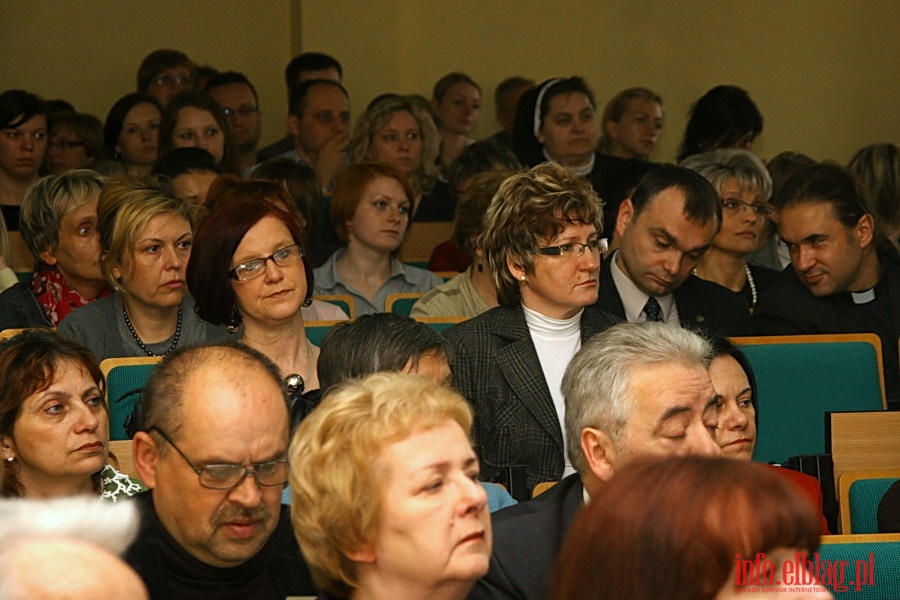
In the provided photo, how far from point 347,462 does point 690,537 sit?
64 centimetres

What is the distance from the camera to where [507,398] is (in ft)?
11.0

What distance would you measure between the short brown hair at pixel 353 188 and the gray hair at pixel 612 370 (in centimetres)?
247

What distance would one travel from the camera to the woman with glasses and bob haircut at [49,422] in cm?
274

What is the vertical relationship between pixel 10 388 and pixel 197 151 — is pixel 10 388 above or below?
below

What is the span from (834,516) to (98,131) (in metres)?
4.29

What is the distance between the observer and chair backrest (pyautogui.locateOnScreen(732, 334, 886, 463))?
383 cm

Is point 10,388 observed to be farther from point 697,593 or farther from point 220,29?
point 220,29

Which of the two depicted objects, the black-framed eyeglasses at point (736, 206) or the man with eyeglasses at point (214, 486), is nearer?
the man with eyeglasses at point (214, 486)

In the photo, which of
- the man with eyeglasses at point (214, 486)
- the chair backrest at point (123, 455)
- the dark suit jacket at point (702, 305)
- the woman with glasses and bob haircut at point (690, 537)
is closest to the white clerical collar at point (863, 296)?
the dark suit jacket at point (702, 305)

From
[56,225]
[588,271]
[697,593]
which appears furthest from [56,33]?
[697,593]

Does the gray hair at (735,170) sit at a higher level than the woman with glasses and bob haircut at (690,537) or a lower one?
higher

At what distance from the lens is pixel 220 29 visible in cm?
765

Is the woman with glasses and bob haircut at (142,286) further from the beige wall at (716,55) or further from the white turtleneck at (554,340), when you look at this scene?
the beige wall at (716,55)

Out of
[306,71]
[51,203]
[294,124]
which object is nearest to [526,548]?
[51,203]
